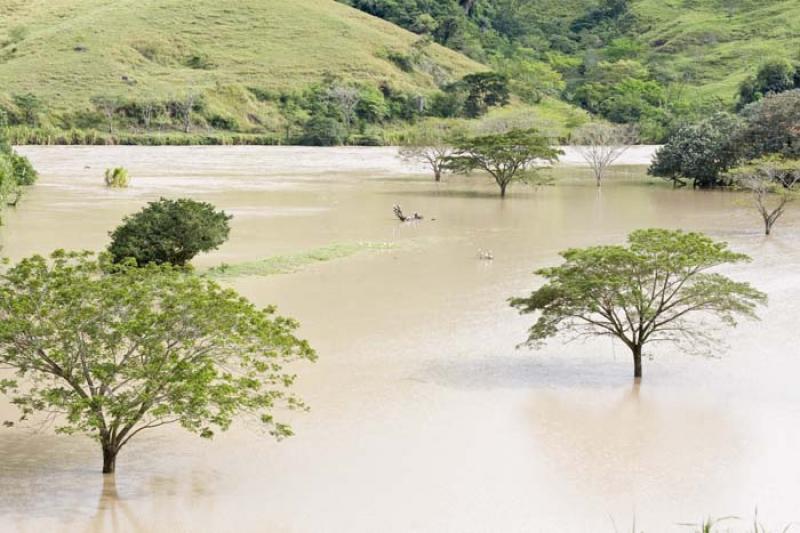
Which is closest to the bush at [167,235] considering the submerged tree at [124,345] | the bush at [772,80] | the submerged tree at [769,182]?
the submerged tree at [124,345]

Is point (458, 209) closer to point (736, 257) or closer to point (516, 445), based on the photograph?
point (736, 257)

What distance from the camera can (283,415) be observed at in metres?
→ 15.8

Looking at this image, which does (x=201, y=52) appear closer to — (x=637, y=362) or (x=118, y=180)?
(x=118, y=180)

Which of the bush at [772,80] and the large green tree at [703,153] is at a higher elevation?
the bush at [772,80]

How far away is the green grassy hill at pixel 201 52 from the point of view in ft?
324

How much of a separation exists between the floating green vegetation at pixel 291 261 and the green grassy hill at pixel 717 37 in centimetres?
8705

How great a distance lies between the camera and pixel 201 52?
356 ft

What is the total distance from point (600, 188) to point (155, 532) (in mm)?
46422

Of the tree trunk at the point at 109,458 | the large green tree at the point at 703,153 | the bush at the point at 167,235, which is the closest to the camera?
the tree trunk at the point at 109,458

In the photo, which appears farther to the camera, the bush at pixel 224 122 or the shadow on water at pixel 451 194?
the bush at pixel 224 122

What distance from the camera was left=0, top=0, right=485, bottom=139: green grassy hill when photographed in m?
98.7

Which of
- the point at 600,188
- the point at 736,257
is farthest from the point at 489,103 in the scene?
the point at 736,257

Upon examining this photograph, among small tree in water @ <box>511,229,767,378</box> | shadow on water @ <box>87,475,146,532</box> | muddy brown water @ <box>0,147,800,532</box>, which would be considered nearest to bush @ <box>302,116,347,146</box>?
muddy brown water @ <box>0,147,800,532</box>

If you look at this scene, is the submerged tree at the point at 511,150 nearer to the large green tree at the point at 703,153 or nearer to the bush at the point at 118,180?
the large green tree at the point at 703,153
